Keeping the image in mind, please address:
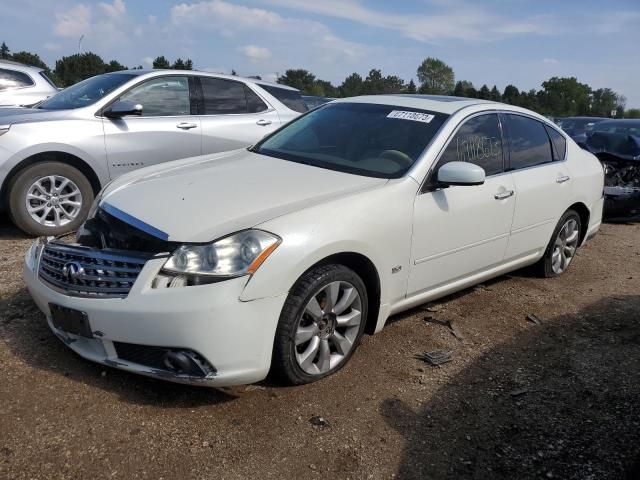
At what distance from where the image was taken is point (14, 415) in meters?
2.74

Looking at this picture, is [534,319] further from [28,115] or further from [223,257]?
[28,115]

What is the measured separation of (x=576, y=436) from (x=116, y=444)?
2218 millimetres

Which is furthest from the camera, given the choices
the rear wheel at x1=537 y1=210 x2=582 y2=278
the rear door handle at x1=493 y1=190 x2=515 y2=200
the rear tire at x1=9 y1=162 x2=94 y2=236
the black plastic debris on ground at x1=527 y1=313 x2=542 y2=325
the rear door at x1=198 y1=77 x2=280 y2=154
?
the rear door at x1=198 y1=77 x2=280 y2=154

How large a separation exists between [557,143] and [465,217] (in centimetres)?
177

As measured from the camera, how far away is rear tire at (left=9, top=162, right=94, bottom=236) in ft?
17.5

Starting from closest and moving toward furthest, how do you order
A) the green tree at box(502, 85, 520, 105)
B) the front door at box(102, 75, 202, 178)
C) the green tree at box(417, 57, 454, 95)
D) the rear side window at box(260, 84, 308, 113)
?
the front door at box(102, 75, 202, 178), the rear side window at box(260, 84, 308, 113), the green tree at box(502, 85, 520, 105), the green tree at box(417, 57, 454, 95)

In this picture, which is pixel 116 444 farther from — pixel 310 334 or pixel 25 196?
pixel 25 196

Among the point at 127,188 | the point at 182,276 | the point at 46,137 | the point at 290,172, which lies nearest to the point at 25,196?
the point at 46,137

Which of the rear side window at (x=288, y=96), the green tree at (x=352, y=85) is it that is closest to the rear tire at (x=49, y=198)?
the rear side window at (x=288, y=96)

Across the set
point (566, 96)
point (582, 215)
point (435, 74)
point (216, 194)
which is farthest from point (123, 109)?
point (435, 74)

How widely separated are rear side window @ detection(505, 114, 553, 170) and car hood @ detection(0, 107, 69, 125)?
4091mm

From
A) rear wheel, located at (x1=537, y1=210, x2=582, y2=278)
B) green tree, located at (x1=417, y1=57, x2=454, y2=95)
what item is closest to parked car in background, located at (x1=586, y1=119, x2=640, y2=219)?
rear wheel, located at (x1=537, y1=210, x2=582, y2=278)

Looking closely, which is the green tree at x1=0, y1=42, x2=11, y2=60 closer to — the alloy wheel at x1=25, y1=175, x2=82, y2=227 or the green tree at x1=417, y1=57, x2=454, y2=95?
the alloy wheel at x1=25, y1=175, x2=82, y2=227

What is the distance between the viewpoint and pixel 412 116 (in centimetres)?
407
